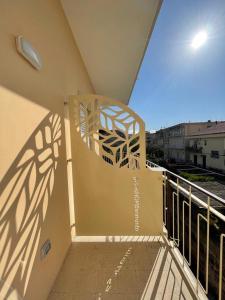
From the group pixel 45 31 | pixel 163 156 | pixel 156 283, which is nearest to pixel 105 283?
pixel 156 283

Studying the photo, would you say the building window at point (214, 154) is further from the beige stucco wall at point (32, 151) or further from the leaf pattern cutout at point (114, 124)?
the beige stucco wall at point (32, 151)

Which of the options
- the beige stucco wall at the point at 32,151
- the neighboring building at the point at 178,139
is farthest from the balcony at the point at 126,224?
the neighboring building at the point at 178,139

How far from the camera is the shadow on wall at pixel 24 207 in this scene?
0.89 metres

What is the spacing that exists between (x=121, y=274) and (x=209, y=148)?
19.3 meters

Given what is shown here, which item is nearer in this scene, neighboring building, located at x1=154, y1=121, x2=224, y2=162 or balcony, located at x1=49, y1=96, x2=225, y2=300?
balcony, located at x1=49, y1=96, x2=225, y2=300

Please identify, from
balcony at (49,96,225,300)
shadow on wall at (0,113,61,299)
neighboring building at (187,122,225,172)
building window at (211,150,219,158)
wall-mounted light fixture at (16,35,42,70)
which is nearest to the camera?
shadow on wall at (0,113,61,299)

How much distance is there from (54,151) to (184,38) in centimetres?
286

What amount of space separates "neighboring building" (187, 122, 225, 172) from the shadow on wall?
17638mm

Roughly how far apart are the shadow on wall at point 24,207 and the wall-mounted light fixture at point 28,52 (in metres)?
0.43

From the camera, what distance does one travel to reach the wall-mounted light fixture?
1014mm

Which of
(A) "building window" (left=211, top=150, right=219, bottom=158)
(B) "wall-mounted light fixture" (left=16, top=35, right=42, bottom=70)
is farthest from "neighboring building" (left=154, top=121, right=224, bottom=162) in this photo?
(B) "wall-mounted light fixture" (left=16, top=35, right=42, bottom=70)

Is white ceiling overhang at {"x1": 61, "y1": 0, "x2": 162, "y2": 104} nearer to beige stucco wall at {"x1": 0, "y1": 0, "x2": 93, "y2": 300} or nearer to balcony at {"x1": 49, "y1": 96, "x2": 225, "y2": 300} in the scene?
beige stucco wall at {"x1": 0, "y1": 0, "x2": 93, "y2": 300}

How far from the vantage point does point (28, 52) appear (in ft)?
3.62

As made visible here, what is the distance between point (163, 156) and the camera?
27.4 m
